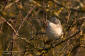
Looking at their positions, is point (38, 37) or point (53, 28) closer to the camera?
point (38, 37)

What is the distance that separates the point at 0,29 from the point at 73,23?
168cm

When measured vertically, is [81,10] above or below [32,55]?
above

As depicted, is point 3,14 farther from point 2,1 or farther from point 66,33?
point 66,33

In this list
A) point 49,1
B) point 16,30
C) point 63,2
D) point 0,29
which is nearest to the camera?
point 16,30

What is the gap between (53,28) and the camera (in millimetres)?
5535

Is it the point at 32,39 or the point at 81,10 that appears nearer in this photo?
the point at 32,39

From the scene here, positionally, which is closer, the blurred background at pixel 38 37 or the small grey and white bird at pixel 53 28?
the blurred background at pixel 38 37

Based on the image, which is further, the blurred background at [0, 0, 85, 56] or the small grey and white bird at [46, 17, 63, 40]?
the small grey and white bird at [46, 17, 63, 40]

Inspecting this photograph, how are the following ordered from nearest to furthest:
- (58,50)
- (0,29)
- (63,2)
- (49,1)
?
(58,50) < (0,29) < (49,1) < (63,2)

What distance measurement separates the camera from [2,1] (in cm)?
544

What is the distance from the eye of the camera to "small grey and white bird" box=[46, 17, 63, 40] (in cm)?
533

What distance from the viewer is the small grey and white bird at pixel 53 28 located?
533 cm

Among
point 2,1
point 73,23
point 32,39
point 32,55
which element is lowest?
point 32,55

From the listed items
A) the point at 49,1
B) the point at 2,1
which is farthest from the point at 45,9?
the point at 2,1
